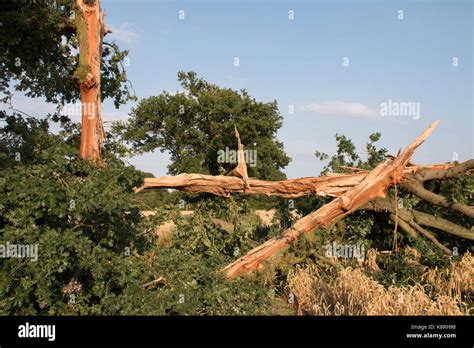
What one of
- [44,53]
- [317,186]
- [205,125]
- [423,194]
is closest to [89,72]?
[44,53]

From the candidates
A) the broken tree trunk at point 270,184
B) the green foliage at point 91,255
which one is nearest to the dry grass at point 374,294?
the green foliage at point 91,255

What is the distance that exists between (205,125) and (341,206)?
18924 millimetres

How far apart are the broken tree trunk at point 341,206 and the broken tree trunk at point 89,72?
12.0ft

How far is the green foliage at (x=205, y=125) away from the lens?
27.6 meters

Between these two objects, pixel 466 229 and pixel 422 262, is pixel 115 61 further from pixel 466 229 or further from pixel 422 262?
pixel 466 229

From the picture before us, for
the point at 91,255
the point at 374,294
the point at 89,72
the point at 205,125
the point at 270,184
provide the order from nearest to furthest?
the point at 91,255 → the point at 374,294 → the point at 89,72 → the point at 270,184 → the point at 205,125

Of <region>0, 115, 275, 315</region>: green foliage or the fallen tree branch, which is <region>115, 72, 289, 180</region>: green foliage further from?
<region>0, 115, 275, 315</region>: green foliage

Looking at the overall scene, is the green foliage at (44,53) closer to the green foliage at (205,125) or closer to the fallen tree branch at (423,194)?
the fallen tree branch at (423,194)

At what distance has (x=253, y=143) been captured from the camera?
29.0 metres

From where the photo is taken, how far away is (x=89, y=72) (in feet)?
29.5

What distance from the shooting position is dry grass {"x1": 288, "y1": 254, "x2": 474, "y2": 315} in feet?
23.4
